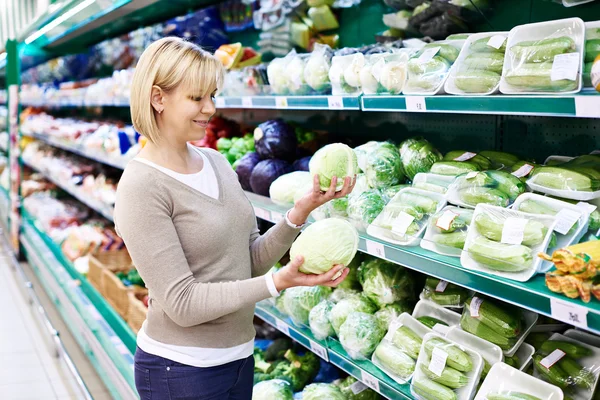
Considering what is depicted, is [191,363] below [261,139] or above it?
below

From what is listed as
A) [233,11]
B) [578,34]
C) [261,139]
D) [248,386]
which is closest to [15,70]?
[233,11]

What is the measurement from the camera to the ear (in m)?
1.61

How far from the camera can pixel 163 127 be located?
5.53ft

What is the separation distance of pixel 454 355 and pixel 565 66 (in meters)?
0.89

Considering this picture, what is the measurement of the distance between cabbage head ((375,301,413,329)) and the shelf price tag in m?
0.43

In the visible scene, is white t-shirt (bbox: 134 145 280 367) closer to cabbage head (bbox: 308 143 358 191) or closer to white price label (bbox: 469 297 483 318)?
cabbage head (bbox: 308 143 358 191)

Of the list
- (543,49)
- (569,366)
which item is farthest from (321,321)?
(543,49)

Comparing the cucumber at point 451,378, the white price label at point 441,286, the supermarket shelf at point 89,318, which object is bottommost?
the supermarket shelf at point 89,318

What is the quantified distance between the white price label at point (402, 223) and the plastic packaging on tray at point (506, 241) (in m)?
0.23

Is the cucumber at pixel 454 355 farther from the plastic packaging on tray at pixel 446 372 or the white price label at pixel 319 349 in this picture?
the white price label at pixel 319 349

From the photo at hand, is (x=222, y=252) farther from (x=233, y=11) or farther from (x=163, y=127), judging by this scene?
(x=233, y=11)

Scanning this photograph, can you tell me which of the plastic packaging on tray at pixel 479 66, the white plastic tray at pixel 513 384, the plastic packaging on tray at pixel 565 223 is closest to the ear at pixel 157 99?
the plastic packaging on tray at pixel 479 66

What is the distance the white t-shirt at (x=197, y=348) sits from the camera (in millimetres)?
1672

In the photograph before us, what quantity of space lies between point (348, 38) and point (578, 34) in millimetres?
1597
